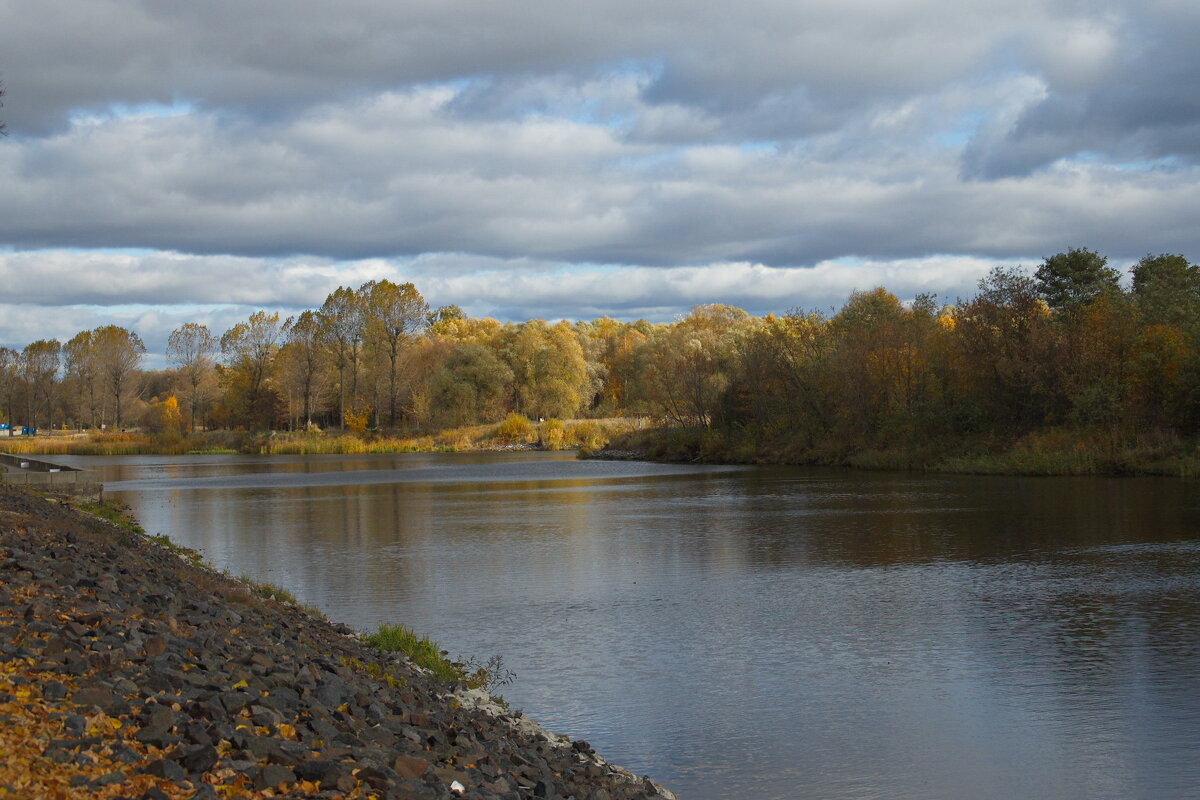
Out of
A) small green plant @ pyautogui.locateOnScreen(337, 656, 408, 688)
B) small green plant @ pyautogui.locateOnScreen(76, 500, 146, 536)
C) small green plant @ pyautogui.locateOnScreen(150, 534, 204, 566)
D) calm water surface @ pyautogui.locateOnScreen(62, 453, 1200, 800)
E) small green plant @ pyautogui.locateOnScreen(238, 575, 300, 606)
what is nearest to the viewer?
calm water surface @ pyautogui.locateOnScreen(62, 453, 1200, 800)

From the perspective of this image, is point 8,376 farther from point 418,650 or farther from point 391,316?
point 418,650

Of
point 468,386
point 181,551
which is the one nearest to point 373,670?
point 181,551

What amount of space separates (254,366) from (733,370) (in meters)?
48.4

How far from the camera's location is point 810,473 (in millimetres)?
52938

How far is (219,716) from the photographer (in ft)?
21.6

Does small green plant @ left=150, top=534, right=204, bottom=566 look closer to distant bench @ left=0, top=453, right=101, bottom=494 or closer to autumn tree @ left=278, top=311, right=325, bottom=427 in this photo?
distant bench @ left=0, top=453, right=101, bottom=494

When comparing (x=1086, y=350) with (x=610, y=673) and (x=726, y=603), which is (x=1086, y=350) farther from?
(x=610, y=673)

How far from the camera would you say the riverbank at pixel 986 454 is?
43.1m

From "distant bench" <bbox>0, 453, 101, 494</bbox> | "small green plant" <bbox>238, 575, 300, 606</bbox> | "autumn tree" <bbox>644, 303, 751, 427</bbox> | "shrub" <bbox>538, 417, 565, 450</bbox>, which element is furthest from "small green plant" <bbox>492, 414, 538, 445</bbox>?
"small green plant" <bbox>238, 575, 300, 606</bbox>

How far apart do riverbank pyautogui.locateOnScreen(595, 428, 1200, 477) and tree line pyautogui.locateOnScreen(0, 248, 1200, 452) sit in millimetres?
656

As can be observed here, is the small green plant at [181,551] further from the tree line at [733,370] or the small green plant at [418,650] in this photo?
the tree line at [733,370]

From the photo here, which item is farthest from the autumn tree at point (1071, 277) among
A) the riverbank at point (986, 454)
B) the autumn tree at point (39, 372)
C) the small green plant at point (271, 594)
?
the autumn tree at point (39, 372)

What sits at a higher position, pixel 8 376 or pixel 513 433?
pixel 8 376

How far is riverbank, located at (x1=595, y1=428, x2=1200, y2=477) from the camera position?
4306 cm
